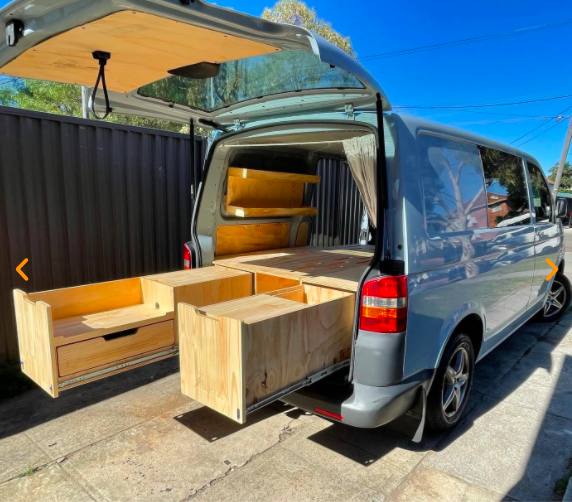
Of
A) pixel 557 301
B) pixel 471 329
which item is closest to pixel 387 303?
pixel 471 329

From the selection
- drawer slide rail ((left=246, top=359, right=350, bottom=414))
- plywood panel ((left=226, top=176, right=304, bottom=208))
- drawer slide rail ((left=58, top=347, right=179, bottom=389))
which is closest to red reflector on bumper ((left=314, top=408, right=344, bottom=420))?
drawer slide rail ((left=246, top=359, right=350, bottom=414))

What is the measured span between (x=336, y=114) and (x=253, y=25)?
97 centimetres

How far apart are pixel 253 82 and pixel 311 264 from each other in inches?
60.5

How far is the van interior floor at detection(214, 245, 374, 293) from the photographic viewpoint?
2.84 m

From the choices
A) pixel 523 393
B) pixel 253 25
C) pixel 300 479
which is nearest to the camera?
pixel 253 25

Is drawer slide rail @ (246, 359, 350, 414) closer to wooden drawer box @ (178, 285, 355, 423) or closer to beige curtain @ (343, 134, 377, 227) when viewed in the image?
wooden drawer box @ (178, 285, 355, 423)

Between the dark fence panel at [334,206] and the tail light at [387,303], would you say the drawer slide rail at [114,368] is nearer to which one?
the tail light at [387,303]

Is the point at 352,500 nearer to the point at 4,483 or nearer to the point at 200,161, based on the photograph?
the point at 4,483

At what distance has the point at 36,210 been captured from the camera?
3.99 m

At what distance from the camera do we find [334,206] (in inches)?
285

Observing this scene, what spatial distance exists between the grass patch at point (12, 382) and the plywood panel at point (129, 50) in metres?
2.61

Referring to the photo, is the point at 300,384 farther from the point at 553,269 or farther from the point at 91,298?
the point at 553,269

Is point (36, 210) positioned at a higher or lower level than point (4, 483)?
higher

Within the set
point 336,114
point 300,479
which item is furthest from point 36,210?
point 300,479
